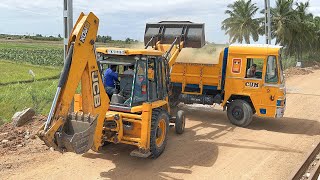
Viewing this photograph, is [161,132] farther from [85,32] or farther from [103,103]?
[85,32]

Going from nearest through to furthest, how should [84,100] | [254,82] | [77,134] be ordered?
[77,134]
[84,100]
[254,82]

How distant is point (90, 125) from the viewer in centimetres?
652

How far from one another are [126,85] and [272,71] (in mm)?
4924

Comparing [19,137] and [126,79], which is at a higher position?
[126,79]

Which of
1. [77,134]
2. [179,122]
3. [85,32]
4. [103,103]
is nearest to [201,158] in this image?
[179,122]

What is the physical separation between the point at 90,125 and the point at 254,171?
12.3 feet

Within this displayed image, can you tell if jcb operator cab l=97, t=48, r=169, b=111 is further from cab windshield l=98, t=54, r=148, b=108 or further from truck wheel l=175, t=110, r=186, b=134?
truck wheel l=175, t=110, r=186, b=134

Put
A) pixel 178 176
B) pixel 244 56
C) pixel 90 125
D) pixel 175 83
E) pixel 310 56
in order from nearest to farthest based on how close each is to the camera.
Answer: pixel 90 125, pixel 178 176, pixel 244 56, pixel 175 83, pixel 310 56

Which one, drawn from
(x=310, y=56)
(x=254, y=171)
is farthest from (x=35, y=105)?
(x=310, y=56)

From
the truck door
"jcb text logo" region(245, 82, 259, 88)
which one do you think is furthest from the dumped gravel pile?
the truck door

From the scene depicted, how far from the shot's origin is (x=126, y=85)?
8422 mm

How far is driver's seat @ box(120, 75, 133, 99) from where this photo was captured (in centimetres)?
836

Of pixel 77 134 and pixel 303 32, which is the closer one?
pixel 77 134

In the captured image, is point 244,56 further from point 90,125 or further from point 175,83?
point 90,125
